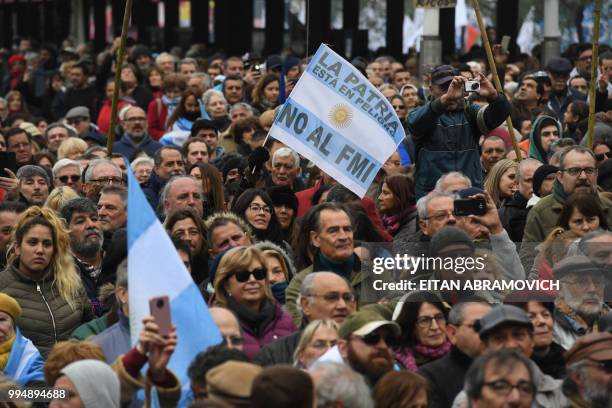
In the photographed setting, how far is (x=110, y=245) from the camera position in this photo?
1237cm

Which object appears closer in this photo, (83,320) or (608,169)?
(83,320)

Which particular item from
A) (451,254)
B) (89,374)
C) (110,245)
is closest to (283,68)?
(110,245)

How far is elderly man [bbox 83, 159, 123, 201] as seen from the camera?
14.9 metres

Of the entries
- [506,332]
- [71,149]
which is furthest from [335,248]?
[71,149]

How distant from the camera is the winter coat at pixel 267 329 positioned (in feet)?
34.3

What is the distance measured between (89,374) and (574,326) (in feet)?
9.34

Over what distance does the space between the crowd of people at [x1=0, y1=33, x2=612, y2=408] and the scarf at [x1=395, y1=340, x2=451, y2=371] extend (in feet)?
0.03

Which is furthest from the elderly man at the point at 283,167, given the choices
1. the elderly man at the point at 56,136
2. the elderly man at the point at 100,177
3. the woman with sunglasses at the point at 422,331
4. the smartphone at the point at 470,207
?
the woman with sunglasses at the point at 422,331

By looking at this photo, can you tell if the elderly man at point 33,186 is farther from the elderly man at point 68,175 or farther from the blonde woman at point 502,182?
the blonde woman at point 502,182

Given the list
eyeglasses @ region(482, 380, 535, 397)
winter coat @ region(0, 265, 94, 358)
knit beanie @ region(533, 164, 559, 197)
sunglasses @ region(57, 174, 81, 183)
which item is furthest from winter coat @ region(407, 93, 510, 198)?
eyeglasses @ region(482, 380, 535, 397)

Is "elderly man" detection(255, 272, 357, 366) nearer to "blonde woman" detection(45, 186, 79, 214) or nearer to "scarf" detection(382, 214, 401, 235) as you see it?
"scarf" detection(382, 214, 401, 235)

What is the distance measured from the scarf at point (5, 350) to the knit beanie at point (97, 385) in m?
1.70

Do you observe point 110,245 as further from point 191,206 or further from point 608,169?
point 608,169

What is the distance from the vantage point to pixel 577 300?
10.5 meters
